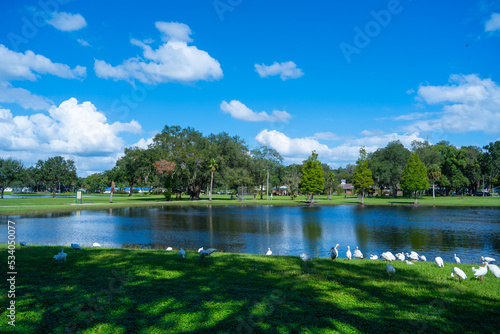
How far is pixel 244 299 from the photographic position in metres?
6.75

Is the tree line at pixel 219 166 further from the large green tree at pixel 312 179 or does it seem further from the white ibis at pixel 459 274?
the white ibis at pixel 459 274

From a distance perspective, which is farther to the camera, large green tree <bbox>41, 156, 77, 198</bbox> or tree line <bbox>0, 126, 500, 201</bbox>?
large green tree <bbox>41, 156, 77, 198</bbox>

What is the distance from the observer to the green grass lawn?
5.57 meters

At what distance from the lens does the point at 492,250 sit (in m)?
20.6

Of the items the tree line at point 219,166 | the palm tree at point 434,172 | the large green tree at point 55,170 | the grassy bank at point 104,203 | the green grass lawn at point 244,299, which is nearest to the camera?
the green grass lawn at point 244,299

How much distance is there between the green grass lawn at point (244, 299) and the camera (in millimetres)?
5574

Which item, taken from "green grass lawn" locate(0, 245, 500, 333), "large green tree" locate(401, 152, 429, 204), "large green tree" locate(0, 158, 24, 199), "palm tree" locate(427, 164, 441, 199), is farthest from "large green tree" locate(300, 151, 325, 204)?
"large green tree" locate(0, 158, 24, 199)

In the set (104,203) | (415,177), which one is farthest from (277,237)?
(415,177)

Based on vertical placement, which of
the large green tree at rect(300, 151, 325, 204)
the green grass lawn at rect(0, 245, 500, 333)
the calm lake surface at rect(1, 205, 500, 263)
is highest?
the large green tree at rect(300, 151, 325, 204)

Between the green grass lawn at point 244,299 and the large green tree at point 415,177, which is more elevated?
the large green tree at point 415,177

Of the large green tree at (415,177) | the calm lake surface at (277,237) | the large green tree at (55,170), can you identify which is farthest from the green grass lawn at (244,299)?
the large green tree at (55,170)

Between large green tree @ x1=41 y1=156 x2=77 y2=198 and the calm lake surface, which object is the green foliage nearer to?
the calm lake surface

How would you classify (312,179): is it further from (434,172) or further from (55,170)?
(55,170)

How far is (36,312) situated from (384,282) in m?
7.96
